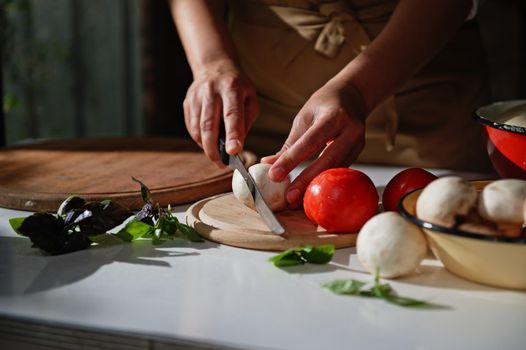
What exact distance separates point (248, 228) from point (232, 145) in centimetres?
22

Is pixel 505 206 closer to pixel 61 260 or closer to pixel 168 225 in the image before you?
pixel 168 225

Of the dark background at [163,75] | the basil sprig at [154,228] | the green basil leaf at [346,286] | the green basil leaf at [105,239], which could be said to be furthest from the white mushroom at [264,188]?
the dark background at [163,75]

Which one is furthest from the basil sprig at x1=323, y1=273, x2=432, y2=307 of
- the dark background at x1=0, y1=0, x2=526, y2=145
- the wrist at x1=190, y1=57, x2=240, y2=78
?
the dark background at x1=0, y1=0, x2=526, y2=145

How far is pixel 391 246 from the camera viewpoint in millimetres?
1024

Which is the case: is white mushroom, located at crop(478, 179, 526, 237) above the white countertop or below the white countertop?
above

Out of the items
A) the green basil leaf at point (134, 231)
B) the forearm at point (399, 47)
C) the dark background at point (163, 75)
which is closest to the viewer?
the green basil leaf at point (134, 231)

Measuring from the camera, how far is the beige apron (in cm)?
190

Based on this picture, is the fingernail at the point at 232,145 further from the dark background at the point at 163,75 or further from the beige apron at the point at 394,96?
the dark background at the point at 163,75

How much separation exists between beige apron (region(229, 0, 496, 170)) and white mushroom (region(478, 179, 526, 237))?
890 millimetres

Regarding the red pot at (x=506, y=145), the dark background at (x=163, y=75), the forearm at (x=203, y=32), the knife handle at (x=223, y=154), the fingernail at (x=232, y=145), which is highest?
the forearm at (x=203, y=32)

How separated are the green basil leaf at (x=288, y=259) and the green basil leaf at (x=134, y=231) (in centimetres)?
23

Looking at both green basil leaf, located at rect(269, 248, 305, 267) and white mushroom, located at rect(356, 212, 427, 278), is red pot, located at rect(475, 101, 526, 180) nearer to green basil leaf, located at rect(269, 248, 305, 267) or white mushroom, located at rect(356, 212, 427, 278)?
white mushroom, located at rect(356, 212, 427, 278)

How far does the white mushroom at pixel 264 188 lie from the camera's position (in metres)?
1.34

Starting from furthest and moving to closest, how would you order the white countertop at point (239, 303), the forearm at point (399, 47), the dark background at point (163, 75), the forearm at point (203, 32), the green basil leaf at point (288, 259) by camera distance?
the dark background at point (163, 75) < the forearm at point (203, 32) < the forearm at point (399, 47) < the green basil leaf at point (288, 259) < the white countertop at point (239, 303)
